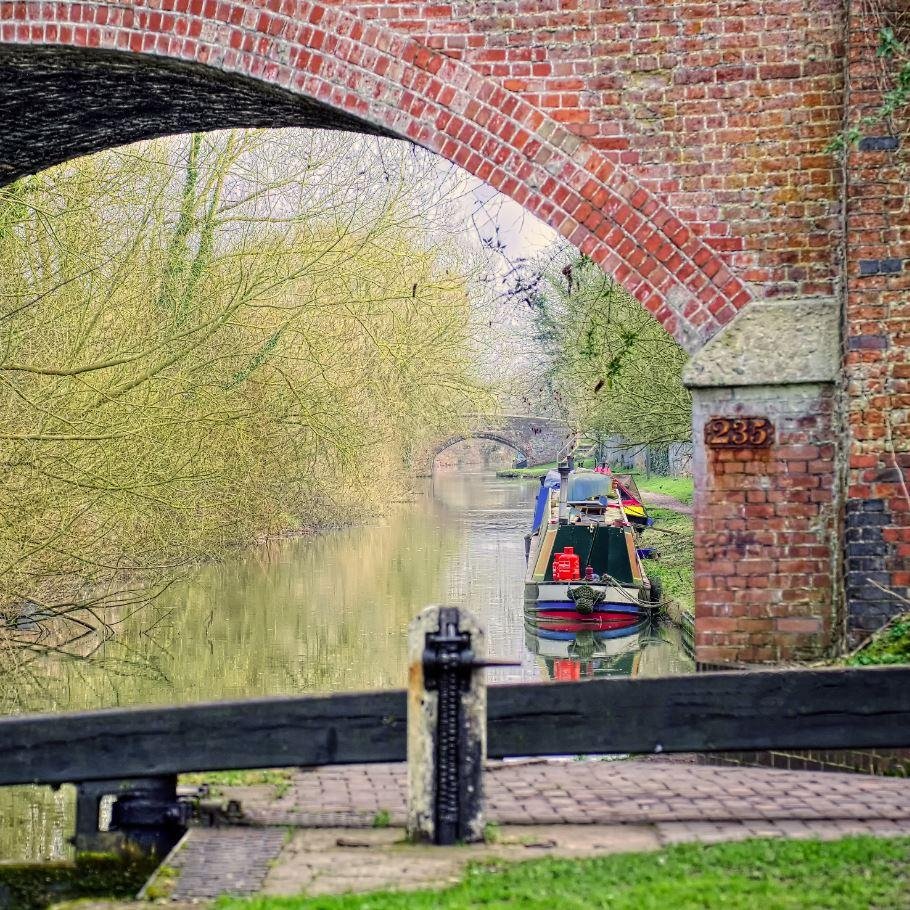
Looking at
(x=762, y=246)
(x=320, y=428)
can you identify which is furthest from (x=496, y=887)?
(x=320, y=428)

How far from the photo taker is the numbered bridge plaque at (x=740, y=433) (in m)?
7.28

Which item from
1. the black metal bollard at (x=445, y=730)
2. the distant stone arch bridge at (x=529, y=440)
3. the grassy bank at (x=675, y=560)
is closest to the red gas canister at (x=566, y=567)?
the grassy bank at (x=675, y=560)

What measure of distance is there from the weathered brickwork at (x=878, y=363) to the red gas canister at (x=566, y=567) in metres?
13.2

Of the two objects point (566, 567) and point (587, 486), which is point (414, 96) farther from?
point (587, 486)

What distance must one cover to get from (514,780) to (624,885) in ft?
6.36

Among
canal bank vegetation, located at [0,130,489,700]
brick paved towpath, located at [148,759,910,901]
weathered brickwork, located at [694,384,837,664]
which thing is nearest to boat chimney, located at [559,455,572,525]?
canal bank vegetation, located at [0,130,489,700]

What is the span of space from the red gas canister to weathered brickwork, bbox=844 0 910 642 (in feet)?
43.2

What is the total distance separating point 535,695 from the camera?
539 centimetres

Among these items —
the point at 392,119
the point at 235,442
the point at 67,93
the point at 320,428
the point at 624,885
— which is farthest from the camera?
the point at 235,442

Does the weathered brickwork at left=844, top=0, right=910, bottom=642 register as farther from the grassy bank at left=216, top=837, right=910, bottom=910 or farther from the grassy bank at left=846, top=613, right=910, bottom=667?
the grassy bank at left=216, top=837, right=910, bottom=910

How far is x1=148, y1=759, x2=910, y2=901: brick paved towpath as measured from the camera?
4.64 meters

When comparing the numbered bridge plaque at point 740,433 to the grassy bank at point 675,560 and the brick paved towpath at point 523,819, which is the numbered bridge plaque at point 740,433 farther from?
the grassy bank at point 675,560

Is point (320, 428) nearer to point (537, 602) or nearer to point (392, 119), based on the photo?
point (537, 602)

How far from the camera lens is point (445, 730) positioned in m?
4.92
